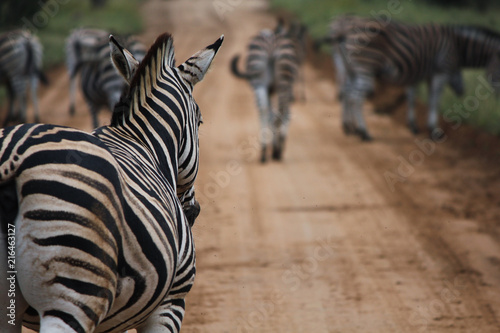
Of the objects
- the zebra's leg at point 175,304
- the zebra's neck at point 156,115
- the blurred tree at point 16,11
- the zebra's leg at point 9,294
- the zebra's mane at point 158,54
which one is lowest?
the blurred tree at point 16,11

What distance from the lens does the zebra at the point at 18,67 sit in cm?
1410

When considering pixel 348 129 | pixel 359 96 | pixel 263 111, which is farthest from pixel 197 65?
pixel 348 129

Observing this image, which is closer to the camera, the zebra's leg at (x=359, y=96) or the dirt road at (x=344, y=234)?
the dirt road at (x=344, y=234)

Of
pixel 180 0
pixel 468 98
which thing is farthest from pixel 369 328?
pixel 180 0

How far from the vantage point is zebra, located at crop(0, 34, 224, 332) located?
2.49 meters

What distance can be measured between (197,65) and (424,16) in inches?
859

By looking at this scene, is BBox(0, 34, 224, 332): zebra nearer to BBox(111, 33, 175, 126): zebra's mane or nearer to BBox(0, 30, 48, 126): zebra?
BBox(111, 33, 175, 126): zebra's mane

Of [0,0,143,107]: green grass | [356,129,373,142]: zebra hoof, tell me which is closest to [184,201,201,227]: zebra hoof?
[356,129,373,142]: zebra hoof

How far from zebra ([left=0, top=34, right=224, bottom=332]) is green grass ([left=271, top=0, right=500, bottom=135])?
936 centimetres

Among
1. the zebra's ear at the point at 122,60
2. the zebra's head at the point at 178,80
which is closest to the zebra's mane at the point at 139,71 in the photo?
the zebra's head at the point at 178,80

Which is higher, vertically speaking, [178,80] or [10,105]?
[178,80]

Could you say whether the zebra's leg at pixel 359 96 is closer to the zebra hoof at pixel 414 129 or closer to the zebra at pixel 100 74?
the zebra hoof at pixel 414 129

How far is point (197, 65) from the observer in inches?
147

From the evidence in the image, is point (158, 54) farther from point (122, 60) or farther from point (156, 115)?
point (156, 115)
